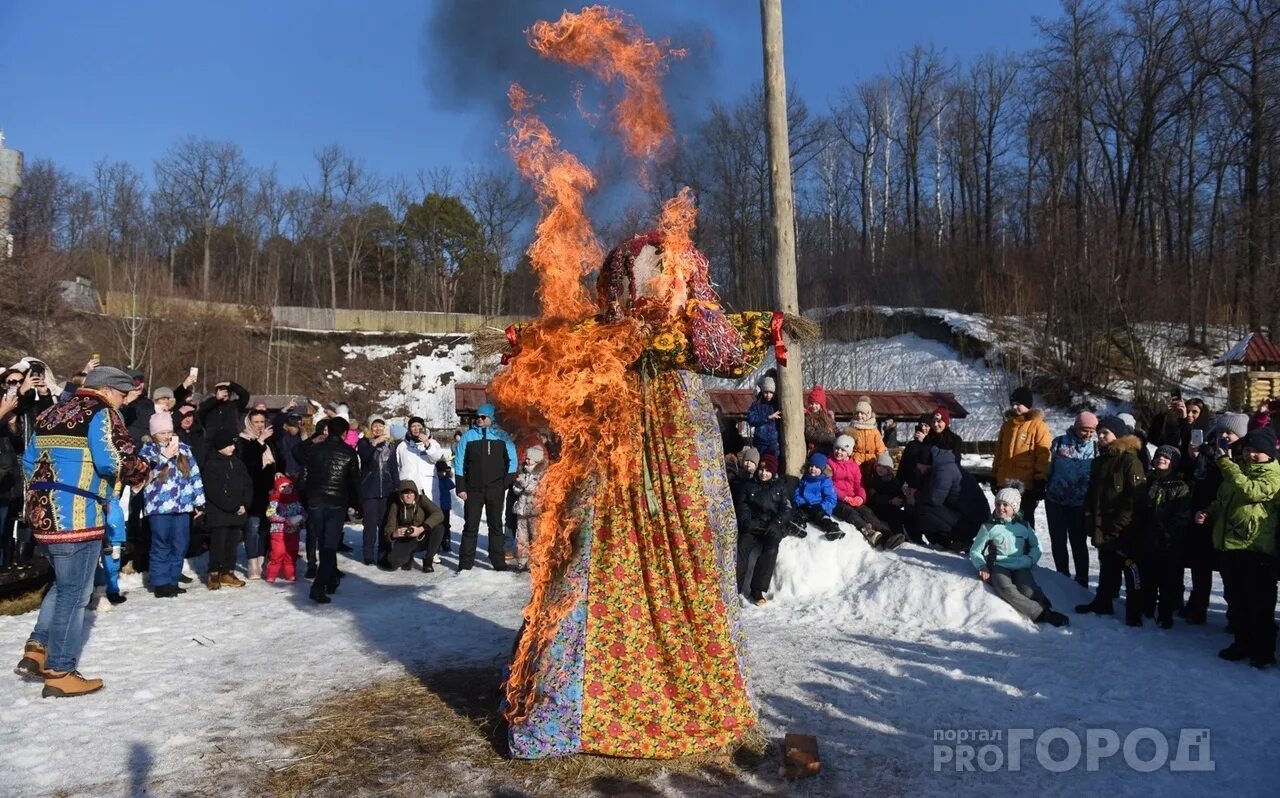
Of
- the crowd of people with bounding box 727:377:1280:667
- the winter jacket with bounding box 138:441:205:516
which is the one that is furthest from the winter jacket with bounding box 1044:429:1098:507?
the winter jacket with bounding box 138:441:205:516

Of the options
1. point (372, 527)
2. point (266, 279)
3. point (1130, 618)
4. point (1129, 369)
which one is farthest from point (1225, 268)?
point (266, 279)

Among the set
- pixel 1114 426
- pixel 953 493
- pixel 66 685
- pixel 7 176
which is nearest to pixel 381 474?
pixel 66 685

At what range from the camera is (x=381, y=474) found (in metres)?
10.7

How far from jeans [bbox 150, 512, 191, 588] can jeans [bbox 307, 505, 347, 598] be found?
124 cm

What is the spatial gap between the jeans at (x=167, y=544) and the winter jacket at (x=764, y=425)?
6.38m

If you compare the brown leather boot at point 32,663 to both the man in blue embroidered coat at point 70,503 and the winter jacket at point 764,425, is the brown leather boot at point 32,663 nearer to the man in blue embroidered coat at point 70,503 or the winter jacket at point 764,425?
the man in blue embroidered coat at point 70,503

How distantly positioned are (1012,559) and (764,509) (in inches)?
86.3

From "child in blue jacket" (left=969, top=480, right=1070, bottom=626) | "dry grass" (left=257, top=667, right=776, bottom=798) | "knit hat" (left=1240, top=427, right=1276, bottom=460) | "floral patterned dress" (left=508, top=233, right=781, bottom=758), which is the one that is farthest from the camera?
"child in blue jacket" (left=969, top=480, right=1070, bottom=626)

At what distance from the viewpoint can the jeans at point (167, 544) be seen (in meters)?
8.68

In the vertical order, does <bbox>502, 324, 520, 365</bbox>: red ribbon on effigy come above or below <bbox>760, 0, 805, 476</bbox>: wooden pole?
below

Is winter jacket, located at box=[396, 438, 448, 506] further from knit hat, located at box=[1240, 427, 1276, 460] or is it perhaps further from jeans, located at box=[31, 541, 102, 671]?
knit hat, located at box=[1240, 427, 1276, 460]

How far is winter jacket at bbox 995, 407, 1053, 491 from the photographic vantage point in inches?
380

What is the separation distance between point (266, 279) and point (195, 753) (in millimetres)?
42159

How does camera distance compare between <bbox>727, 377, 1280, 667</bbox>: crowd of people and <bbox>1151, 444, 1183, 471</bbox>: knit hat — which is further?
<bbox>1151, 444, 1183, 471</bbox>: knit hat
